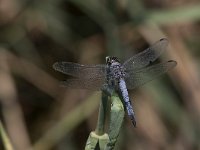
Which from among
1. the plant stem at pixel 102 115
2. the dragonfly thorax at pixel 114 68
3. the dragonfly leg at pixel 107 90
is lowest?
the plant stem at pixel 102 115

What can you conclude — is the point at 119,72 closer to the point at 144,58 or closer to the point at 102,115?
the point at 144,58

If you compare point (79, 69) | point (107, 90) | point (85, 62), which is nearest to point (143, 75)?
point (79, 69)

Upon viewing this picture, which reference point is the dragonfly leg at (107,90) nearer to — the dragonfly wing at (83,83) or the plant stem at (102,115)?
the plant stem at (102,115)

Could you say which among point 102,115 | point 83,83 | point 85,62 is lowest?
point 102,115

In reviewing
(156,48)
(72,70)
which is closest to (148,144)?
(156,48)

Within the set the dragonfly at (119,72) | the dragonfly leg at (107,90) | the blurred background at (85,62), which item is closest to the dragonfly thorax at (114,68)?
the dragonfly at (119,72)

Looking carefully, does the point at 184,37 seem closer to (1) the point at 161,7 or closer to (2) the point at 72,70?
(1) the point at 161,7

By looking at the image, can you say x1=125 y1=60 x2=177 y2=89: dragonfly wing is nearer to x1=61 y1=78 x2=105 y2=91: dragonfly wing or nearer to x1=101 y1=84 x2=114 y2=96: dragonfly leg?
x1=61 y1=78 x2=105 y2=91: dragonfly wing

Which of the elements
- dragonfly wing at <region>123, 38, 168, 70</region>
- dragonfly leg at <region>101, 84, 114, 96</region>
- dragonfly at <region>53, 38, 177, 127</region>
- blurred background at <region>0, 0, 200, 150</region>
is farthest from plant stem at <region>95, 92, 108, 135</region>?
blurred background at <region>0, 0, 200, 150</region>
